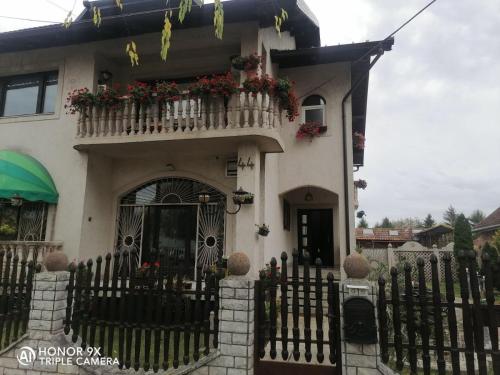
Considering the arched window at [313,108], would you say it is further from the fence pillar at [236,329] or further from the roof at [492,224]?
the roof at [492,224]

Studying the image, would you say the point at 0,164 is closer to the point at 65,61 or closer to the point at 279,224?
the point at 65,61

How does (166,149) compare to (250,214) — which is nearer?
(250,214)

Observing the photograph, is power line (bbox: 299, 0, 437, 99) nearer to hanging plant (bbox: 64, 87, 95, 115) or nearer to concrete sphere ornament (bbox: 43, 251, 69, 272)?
hanging plant (bbox: 64, 87, 95, 115)

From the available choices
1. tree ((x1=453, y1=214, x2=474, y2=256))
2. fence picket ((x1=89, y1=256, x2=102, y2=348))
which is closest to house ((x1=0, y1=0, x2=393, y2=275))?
fence picket ((x1=89, y1=256, x2=102, y2=348))

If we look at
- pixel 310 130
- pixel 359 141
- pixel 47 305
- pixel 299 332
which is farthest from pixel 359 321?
pixel 359 141

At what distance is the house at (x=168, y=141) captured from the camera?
7.85 meters

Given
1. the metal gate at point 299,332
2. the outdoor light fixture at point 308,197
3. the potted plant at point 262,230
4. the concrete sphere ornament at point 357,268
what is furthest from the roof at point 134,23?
the metal gate at point 299,332

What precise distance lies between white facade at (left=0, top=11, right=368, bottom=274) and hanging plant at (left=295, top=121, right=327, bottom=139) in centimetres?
21

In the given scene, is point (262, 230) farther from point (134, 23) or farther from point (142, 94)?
point (134, 23)

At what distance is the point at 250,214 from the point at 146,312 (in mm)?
3384

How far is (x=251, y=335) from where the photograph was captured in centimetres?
431

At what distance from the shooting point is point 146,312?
477cm

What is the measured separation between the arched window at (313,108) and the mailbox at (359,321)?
705cm

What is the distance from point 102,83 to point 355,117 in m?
9.61
